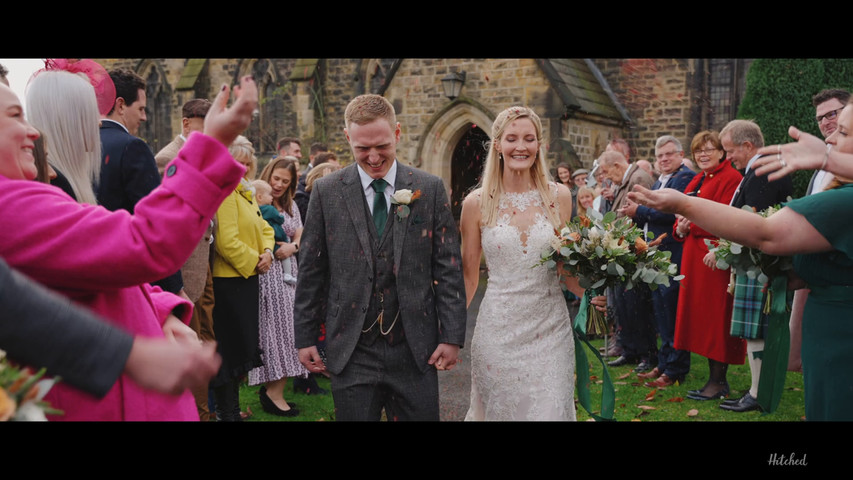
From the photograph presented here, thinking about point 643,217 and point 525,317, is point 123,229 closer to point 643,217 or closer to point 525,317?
point 525,317

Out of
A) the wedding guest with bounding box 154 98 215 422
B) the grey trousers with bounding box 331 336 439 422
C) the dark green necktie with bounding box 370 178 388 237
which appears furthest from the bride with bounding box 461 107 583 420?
the wedding guest with bounding box 154 98 215 422

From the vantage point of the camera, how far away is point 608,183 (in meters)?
10.3

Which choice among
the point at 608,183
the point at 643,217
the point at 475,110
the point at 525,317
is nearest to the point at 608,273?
the point at 525,317

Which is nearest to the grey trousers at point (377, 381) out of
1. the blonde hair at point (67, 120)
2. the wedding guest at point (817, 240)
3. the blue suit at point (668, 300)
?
the wedding guest at point (817, 240)

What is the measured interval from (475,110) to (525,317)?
42.5 ft

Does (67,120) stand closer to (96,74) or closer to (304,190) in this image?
(96,74)

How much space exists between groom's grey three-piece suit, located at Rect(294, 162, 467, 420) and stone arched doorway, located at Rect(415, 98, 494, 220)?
12.2 metres

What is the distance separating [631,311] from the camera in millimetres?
8359

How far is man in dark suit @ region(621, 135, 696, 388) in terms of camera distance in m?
7.47

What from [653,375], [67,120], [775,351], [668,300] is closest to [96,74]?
[67,120]

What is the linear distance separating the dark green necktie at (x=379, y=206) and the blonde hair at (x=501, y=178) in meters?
0.90

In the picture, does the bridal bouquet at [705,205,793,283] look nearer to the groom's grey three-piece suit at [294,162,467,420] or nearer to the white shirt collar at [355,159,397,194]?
the groom's grey three-piece suit at [294,162,467,420]

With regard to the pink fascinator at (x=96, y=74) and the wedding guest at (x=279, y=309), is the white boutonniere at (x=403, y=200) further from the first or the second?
the wedding guest at (x=279, y=309)

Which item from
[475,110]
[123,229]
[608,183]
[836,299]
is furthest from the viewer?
[475,110]
